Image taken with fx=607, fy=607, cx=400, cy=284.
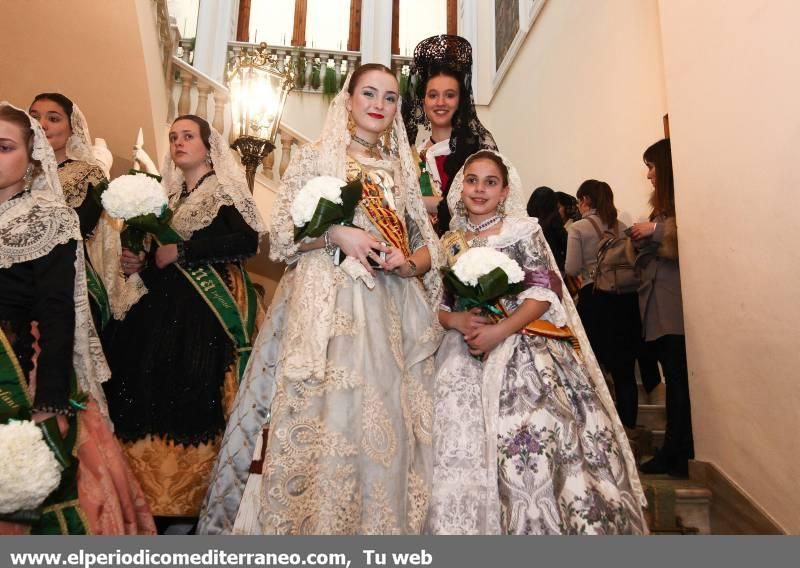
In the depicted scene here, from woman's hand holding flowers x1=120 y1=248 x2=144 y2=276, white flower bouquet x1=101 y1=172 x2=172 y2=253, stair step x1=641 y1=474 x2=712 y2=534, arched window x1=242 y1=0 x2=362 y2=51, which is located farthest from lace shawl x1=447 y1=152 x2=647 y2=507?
arched window x1=242 y1=0 x2=362 y2=51

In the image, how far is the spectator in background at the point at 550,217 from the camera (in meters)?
3.99

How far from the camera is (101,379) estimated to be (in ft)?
6.57

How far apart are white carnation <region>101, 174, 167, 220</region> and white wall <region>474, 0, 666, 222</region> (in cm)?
338

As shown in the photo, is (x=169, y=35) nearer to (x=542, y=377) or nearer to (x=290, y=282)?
(x=290, y=282)

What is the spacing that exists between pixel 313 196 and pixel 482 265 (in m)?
0.64

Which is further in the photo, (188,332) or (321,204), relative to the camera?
(188,332)

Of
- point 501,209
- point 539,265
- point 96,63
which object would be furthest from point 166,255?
point 96,63

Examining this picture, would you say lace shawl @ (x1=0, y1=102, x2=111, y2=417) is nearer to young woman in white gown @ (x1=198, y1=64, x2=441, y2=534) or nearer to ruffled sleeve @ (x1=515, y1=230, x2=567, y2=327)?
young woman in white gown @ (x1=198, y1=64, x2=441, y2=534)

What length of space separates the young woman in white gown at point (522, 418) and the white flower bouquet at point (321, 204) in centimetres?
62

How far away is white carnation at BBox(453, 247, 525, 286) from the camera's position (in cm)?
217

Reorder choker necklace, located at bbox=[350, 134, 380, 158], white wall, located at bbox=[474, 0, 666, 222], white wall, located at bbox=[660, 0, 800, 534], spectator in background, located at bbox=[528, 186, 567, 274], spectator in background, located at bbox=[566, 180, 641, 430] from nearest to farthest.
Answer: white wall, located at bbox=[660, 0, 800, 534]
choker necklace, located at bbox=[350, 134, 380, 158]
spectator in background, located at bbox=[566, 180, 641, 430]
spectator in background, located at bbox=[528, 186, 567, 274]
white wall, located at bbox=[474, 0, 666, 222]

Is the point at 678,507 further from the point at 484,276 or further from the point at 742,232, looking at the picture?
the point at 484,276

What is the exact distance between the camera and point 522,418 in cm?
209

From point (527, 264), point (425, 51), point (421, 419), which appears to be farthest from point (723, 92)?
point (421, 419)
